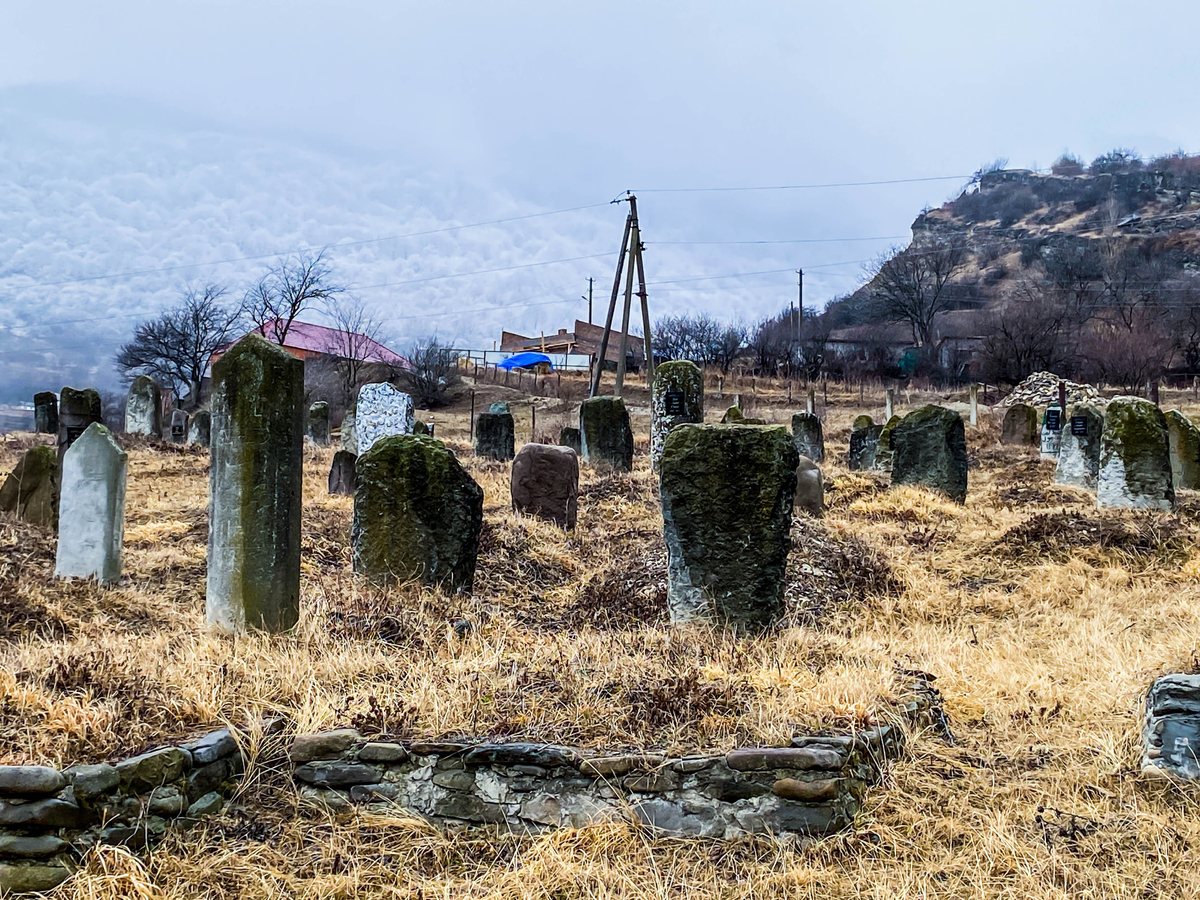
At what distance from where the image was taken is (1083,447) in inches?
546

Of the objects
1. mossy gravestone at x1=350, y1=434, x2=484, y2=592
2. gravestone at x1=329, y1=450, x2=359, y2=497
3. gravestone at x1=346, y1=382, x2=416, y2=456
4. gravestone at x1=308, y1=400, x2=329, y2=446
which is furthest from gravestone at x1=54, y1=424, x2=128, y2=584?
gravestone at x1=308, y1=400, x2=329, y2=446

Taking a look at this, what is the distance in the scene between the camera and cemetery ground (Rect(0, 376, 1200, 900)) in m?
3.49

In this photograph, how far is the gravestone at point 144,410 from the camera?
22703 millimetres

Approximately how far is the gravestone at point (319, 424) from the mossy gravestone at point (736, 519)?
61.1ft

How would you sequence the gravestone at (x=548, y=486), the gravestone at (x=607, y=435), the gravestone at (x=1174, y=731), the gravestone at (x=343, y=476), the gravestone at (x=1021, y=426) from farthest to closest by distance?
the gravestone at (x=1021, y=426), the gravestone at (x=607, y=435), the gravestone at (x=343, y=476), the gravestone at (x=548, y=486), the gravestone at (x=1174, y=731)

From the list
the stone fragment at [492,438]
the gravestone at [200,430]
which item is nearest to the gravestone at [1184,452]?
the stone fragment at [492,438]

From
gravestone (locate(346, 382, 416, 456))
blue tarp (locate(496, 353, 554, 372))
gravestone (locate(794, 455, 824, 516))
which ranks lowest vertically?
gravestone (locate(794, 455, 824, 516))

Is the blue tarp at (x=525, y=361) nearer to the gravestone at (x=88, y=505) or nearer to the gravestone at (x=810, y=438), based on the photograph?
the gravestone at (x=810, y=438)

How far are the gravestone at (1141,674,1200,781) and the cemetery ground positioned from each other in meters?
0.11

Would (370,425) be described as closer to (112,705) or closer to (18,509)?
(18,509)

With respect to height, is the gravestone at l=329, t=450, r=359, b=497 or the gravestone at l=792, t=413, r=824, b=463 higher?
the gravestone at l=792, t=413, r=824, b=463

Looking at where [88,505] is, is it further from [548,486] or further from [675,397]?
[675,397]

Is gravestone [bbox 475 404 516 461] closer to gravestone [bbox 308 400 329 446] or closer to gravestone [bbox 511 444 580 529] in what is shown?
gravestone [bbox 308 400 329 446]

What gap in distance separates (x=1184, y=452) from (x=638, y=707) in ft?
38.5
